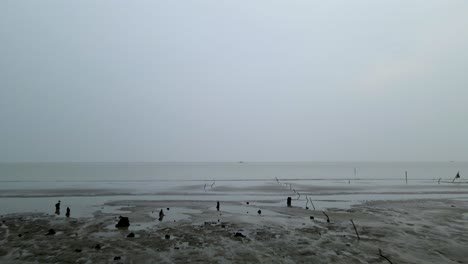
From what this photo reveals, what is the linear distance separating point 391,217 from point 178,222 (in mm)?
15577

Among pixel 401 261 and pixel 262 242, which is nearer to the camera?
pixel 401 261

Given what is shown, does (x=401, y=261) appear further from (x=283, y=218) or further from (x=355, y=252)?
(x=283, y=218)

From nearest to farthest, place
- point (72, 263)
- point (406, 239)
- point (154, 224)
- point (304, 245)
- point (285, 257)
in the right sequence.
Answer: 1. point (72, 263)
2. point (285, 257)
3. point (304, 245)
4. point (406, 239)
5. point (154, 224)

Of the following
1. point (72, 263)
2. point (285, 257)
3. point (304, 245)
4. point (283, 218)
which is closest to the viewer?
point (72, 263)

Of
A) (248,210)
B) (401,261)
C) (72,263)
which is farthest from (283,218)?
(72,263)

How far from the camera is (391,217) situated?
72.8 ft

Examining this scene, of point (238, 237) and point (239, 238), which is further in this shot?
point (238, 237)

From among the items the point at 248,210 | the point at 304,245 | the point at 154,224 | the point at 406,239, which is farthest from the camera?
the point at 248,210

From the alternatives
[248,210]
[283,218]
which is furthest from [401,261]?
[248,210]

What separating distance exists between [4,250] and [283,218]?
16.3 m

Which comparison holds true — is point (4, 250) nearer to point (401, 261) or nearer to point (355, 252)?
point (355, 252)

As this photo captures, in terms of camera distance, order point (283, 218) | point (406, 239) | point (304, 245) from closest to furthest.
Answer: point (304, 245)
point (406, 239)
point (283, 218)

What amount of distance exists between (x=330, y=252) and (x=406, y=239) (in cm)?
526

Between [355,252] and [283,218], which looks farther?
[283,218]
